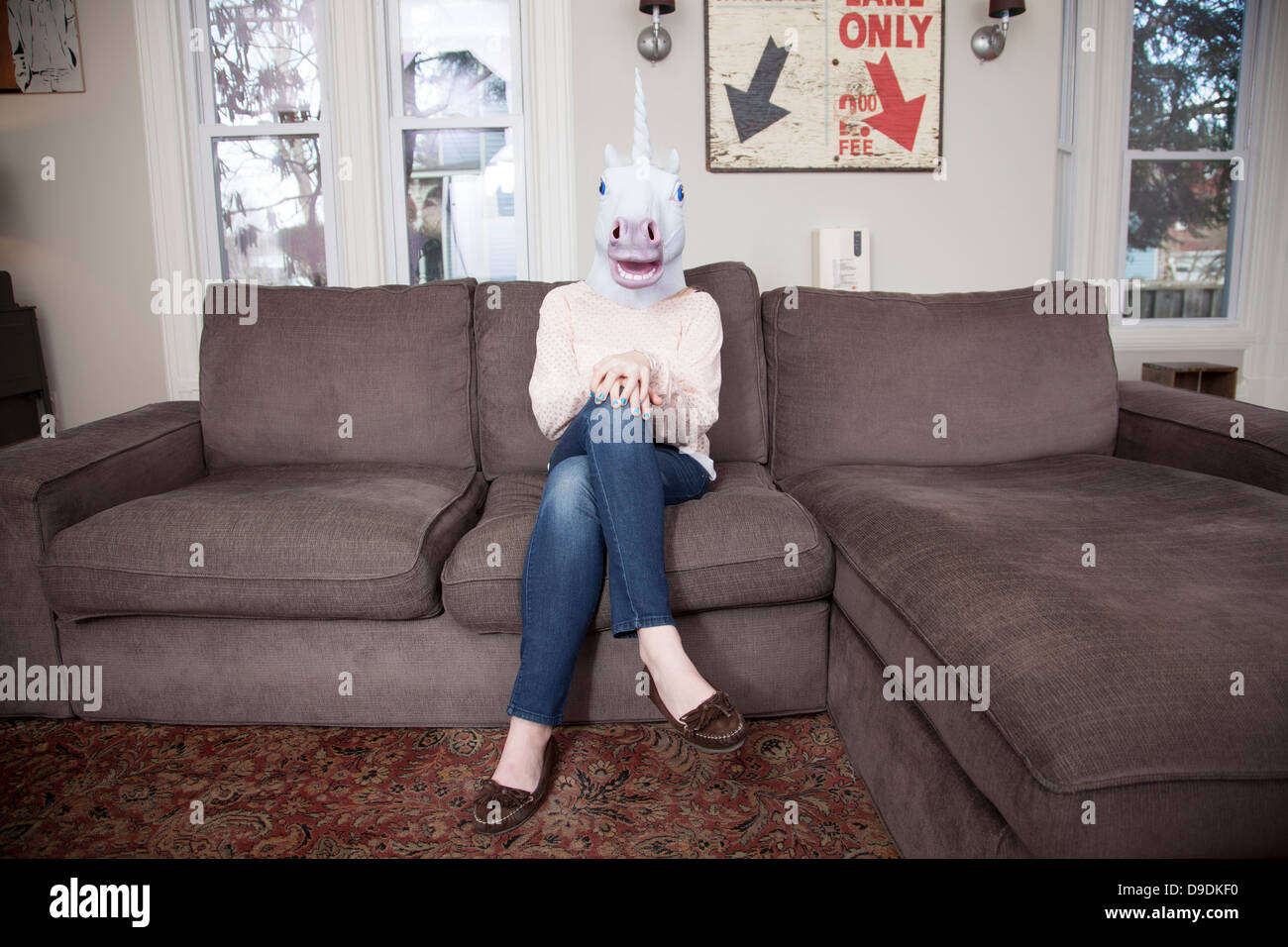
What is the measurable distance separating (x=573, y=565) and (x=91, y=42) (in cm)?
332

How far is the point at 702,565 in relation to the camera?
1645 millimetres

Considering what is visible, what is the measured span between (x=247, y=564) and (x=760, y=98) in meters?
2.55

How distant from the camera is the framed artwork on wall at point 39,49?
344cm

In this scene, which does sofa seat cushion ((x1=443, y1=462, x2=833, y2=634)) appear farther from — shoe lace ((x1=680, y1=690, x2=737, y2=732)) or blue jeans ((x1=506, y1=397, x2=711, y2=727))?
shoe lace ((x1=680, y1=690, x2=737, y2=732))

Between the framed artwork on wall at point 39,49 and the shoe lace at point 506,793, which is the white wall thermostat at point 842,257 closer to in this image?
the shoe lace at point 506,793

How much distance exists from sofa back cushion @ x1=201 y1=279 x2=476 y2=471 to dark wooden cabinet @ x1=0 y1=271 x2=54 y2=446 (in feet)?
→ 5.76

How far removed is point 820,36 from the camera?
327 cm

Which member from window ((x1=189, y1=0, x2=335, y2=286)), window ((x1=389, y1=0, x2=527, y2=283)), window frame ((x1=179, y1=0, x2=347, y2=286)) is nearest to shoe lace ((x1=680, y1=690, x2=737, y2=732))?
window ((x1=389, y1=0, x2=527, y2=283))

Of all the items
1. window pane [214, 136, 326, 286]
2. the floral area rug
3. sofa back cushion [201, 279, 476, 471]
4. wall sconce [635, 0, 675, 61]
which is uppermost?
wall sconce [635, 0, 675, 61]

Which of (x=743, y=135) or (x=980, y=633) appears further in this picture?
(x=743, y=135)

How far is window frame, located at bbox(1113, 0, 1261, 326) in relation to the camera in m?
4.23
